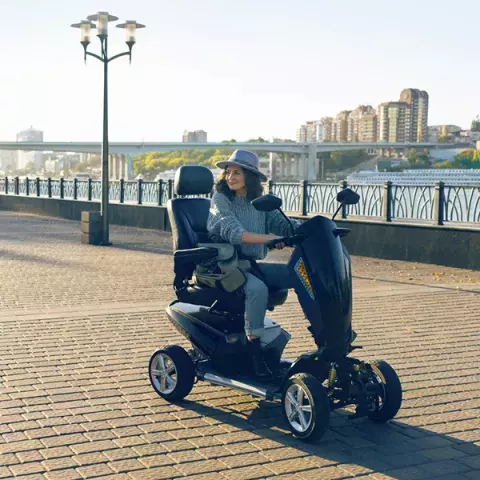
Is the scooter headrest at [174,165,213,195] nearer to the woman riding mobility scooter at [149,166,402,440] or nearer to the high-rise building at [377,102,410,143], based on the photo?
the woman riding mobility scooter at [149,166,402,440]

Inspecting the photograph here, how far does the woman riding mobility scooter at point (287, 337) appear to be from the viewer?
4.39 metres

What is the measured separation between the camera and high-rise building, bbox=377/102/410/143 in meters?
184

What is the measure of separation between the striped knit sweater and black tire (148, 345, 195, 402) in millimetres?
762

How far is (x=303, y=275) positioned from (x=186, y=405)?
1221mm

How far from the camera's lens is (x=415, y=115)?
617ft

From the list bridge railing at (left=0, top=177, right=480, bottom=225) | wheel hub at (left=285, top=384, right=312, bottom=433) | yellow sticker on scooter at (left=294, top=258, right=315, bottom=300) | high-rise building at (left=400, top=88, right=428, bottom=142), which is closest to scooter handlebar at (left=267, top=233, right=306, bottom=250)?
yellow sticker on scooter at (left=294, top=258, right=315, bottom=300)

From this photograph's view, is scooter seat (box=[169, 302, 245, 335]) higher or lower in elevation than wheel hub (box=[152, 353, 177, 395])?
higher

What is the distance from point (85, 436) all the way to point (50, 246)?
12.7 metres

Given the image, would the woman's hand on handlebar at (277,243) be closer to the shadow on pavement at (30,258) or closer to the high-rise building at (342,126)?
the shadow on pavement at (30,258)

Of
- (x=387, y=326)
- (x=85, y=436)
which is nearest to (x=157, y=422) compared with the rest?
(x=85, y=436)

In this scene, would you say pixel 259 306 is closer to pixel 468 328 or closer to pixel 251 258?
pixel 251 258

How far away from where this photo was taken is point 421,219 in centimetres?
1490

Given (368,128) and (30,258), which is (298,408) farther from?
(368,128)

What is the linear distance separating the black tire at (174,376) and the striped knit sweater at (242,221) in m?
0.76
